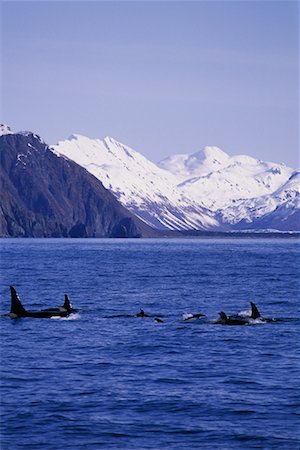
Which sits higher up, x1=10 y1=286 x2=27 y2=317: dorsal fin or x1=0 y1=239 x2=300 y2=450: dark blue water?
x1=10 y1=286 x2=27 y2=317: dorsal fin

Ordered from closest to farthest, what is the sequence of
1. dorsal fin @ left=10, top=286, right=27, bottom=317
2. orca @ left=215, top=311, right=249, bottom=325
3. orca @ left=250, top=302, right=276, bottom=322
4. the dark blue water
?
the dark blue water, orca @ left=215, top=311, right=249, bottom=325, orca @ left=250, top=302, right=276, bottom=322, dorsal fin @ left=10, top=286, right=27, bottom=317

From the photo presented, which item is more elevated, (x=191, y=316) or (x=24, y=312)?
(x=24, y=312)

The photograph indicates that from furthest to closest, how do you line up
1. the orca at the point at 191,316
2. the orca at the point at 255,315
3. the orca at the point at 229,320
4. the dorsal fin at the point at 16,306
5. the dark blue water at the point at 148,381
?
1. the dorsal fin at the point at 16,306
2. the orca at the point at 191,316
3. the orca at the point at 255,315
4. the orca at the point at 229,320
5. the dark blue water at the point at 148,381

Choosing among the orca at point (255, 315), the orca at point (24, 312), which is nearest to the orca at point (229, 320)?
the orca at point (255, 315)

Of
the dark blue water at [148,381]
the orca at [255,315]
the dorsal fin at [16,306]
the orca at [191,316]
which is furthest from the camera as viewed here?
the dorsal fin at [16,306]

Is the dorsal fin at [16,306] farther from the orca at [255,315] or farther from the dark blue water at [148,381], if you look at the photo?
the orca at [255,315]

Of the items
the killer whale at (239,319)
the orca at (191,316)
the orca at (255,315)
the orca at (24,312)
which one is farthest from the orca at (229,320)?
the orca at (24,312)

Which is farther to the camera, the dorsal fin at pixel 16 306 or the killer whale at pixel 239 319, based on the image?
the dorsal fin at pixel 16 306

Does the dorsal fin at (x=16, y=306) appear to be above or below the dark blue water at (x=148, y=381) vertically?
above

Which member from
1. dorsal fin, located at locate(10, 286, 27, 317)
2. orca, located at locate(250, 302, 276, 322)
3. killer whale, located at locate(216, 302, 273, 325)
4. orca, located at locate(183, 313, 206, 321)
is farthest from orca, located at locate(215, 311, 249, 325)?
dorsal fin, located at locate(10, 286, 27, 317)

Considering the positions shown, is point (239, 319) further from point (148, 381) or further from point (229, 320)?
point (148, 381)

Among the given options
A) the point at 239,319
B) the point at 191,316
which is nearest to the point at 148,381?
the point at 239,319

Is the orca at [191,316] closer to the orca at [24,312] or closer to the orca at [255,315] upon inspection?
A: the orca at [255,315]

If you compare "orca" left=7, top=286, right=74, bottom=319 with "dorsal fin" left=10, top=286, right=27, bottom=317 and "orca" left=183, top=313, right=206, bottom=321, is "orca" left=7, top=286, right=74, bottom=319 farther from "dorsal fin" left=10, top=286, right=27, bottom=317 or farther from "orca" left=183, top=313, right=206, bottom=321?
"orca" left=183, top=313, right=206, bottom=321
